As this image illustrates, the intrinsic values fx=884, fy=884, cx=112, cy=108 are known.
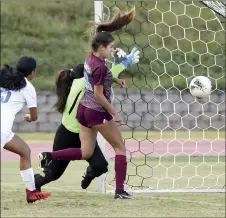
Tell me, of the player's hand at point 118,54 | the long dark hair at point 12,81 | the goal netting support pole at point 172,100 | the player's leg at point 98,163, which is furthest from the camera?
the goal netting support pole at point 172,100

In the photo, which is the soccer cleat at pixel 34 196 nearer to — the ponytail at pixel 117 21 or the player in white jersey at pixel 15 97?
the player in white jersey at pixel 15 97

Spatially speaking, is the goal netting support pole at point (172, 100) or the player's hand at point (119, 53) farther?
the goal netting support pole at point (172, 100)

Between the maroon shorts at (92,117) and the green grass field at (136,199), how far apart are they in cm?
83

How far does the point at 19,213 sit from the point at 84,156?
1230 millimetres

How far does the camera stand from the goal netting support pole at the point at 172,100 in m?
11.3

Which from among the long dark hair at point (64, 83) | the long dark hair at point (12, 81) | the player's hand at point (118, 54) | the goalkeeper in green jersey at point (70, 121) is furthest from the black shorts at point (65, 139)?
the long dark hair at point (12, 81)

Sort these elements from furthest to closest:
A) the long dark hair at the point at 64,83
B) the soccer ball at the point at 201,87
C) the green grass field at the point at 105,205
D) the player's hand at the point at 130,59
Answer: the soccer ball at the point at 201,87 → the player's hand at the point at 130,59 → the long dark hair at the point at 64,83 → the green grass field at the point at 105,205

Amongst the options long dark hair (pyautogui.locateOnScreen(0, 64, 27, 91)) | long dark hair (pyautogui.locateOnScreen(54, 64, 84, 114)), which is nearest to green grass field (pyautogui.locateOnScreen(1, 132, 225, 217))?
long dark hair (pyautogui.locateOnScreen(54, 64, 84, 114))

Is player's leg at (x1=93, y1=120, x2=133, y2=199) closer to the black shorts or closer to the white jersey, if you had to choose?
the black shorts

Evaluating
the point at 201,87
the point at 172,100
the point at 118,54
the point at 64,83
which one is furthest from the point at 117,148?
the point at 172,100

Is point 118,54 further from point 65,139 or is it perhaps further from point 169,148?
point 169,148

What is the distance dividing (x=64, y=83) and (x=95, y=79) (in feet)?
2.74

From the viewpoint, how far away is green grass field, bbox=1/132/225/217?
27.5 ft

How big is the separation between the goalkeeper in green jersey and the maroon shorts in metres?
0.36
